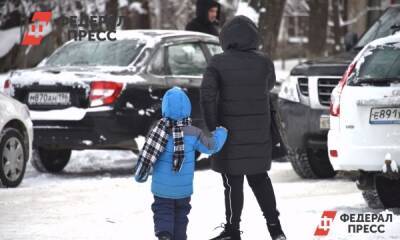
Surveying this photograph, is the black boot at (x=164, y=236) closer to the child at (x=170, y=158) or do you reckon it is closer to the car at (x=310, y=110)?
the child at (x=170, y=158)

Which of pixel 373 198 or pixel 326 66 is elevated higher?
pixel 326 66

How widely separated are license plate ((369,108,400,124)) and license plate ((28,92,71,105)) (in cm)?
422

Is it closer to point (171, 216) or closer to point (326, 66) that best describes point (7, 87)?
point (326, 66)

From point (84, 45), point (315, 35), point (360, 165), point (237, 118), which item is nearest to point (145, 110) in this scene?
point (84, 45)

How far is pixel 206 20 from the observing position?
16.4 metres

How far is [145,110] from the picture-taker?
1216 centimetres

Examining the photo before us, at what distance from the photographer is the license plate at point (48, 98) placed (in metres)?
11.9

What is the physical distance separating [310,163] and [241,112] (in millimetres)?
4574

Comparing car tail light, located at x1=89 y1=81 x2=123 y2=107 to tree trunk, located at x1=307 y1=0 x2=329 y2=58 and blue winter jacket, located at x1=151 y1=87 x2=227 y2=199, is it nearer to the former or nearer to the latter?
blue winter jacket, located at x1=151 y1=87 x2=227 y2=199

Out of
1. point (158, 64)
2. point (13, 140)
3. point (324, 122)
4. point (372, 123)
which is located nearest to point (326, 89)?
point (324, 122)

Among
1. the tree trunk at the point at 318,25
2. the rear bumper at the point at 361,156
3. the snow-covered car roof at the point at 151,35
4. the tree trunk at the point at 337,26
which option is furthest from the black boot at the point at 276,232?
the tree trunk at the point at 337,26

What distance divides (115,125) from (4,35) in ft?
33.2

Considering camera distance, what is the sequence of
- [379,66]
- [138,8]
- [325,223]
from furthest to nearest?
[138,8]
[379,66]
[325,223]

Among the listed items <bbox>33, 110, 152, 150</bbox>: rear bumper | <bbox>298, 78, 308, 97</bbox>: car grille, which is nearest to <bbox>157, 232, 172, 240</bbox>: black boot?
<bbox>33, 110, 152, 150</bbox>: rear bumper
